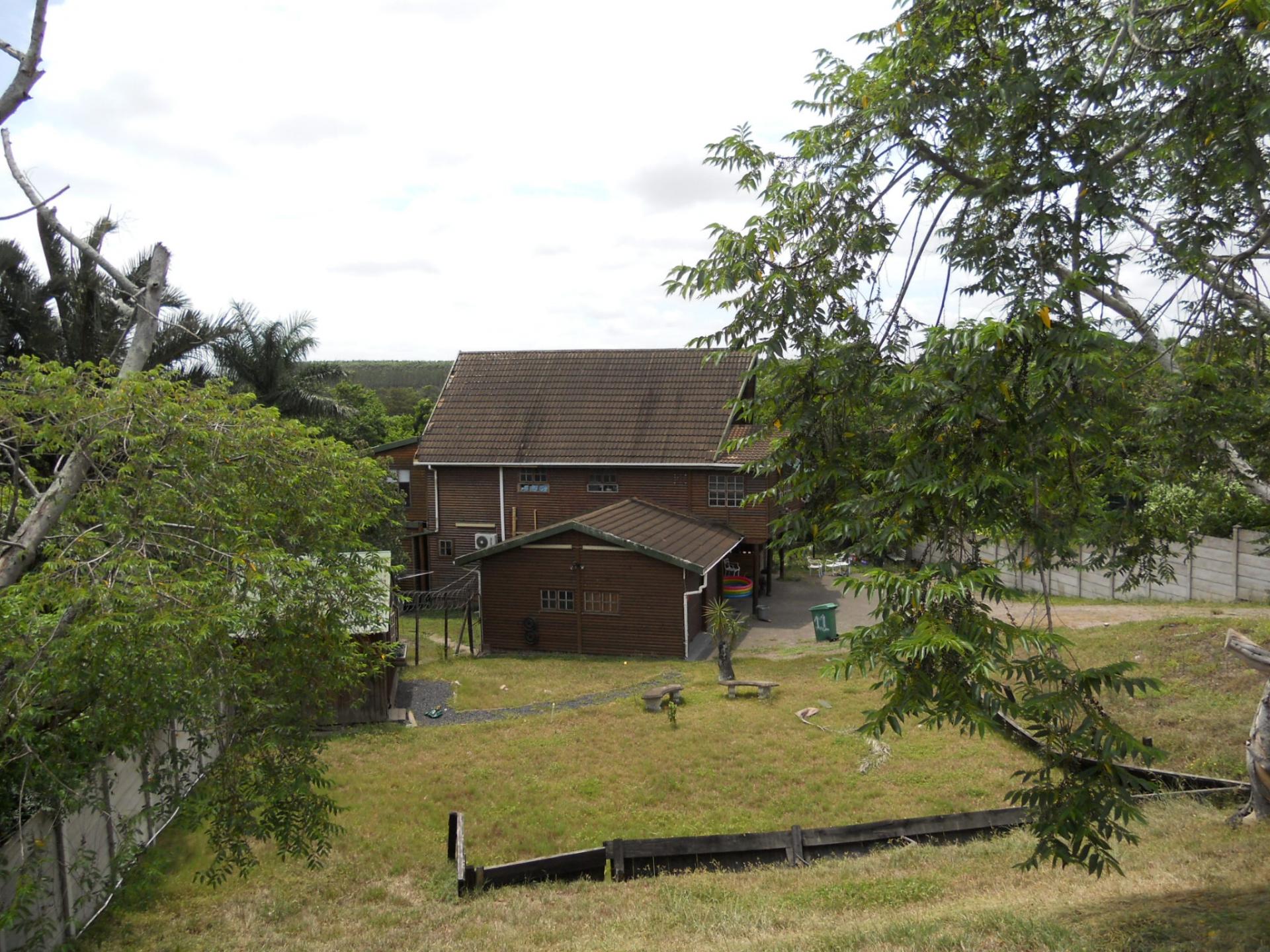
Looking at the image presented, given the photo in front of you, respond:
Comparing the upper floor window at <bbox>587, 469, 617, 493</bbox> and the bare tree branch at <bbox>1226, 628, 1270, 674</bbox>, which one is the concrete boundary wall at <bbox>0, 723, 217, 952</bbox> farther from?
the upper floor window at <bbox>587, 469, 617, 493</bbox>

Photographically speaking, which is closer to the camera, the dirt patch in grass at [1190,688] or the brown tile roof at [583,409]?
the dirt patch in grass at [1190,688]

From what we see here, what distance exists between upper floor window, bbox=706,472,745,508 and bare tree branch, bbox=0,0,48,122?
76.1 feet

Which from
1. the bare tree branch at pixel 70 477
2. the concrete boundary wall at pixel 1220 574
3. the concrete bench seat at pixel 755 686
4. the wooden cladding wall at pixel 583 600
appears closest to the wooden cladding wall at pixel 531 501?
the wooden cladding wall at pixel 583 600

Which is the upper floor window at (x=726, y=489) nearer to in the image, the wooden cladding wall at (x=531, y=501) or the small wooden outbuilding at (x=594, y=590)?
the wooden cladding wall at (x=531, y=501)

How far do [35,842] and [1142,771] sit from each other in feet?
40.1

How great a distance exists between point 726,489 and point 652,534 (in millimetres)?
4562

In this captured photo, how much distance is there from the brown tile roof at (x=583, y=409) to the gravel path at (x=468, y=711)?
1028 cm

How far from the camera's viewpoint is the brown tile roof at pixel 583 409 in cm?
2941

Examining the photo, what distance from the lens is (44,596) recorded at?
588cm

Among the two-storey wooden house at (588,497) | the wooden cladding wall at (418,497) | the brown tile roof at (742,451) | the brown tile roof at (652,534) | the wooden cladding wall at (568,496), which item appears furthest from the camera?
the wooden cladding wall at (418,497)

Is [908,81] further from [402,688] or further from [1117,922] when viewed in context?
[402,688]

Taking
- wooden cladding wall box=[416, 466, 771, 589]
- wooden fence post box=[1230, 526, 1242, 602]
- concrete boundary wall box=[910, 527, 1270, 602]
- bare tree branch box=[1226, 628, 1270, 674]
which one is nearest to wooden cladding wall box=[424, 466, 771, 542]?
wooden cladding wall box=[416, 466, 771, 589]

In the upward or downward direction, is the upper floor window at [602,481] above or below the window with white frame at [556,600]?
above

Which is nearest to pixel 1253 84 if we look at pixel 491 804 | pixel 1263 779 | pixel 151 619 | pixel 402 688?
pixel 1263 779
